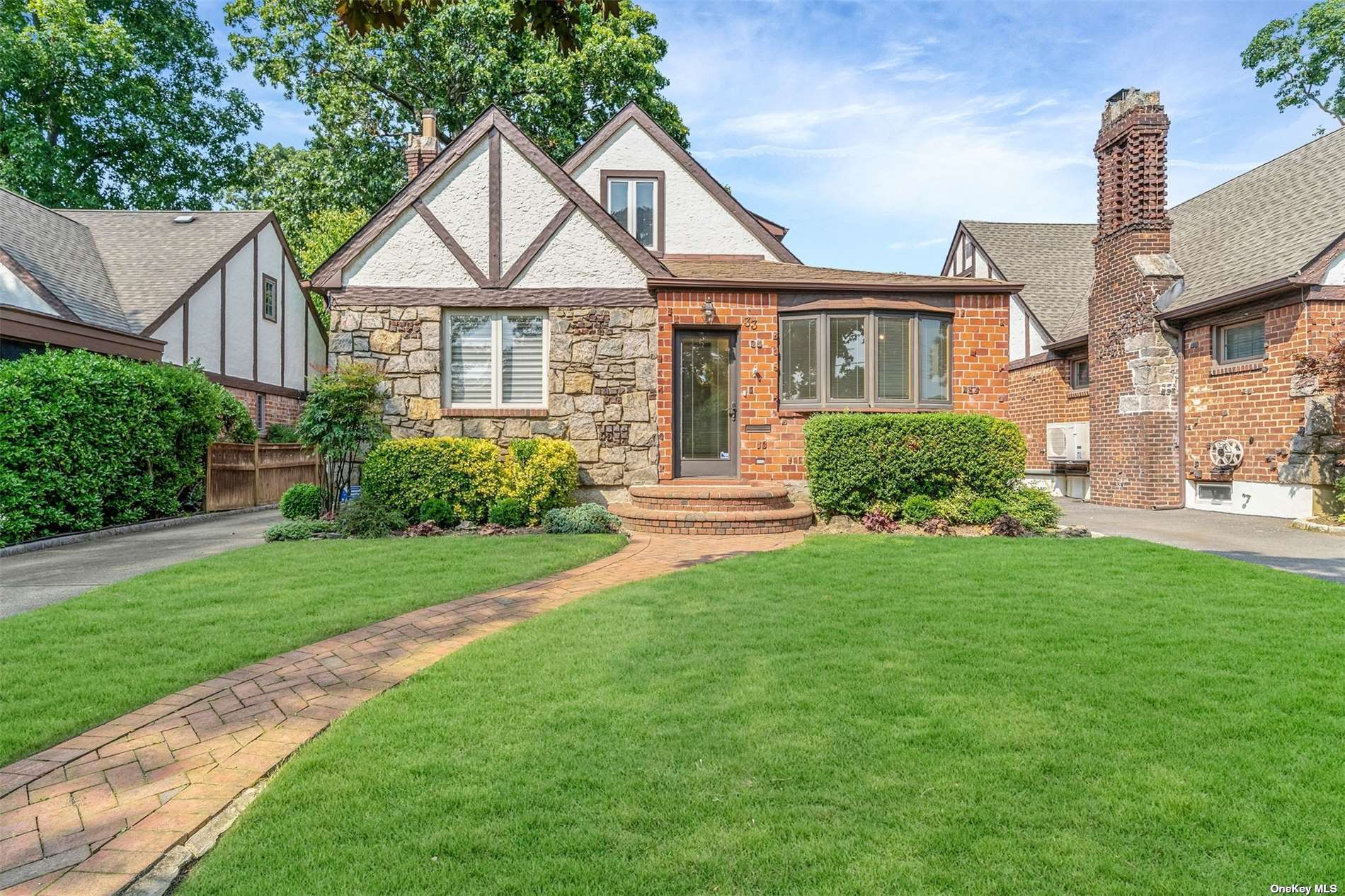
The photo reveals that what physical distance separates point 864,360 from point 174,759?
378 inches

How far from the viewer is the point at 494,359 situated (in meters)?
10.5

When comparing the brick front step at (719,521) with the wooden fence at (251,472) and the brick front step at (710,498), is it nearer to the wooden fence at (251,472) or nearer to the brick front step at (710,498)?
the brick front step at (710,498)

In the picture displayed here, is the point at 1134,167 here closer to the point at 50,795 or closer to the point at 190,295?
the point at 50,795

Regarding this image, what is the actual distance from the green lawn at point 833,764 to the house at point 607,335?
590cm

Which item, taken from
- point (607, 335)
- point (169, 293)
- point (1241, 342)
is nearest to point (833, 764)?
point (607, 335)

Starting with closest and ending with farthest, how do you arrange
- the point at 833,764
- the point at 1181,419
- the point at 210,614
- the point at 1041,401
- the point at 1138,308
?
1. the point at 833,764
2. the point at 210,614
3. the point at 1181,419
4. the point at 1138,308
5. the point at 1041,401

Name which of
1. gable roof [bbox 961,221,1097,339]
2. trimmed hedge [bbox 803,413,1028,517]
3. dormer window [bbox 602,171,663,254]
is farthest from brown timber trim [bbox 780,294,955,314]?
gable roof [bbox 961,221,1097,339]

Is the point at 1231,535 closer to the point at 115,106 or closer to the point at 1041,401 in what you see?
the point at 1041,401

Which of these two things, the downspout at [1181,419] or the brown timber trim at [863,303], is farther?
the downspout at [1181,419]

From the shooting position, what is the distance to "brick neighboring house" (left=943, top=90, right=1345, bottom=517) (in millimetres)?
10500

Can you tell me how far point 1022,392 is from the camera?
1816 cm

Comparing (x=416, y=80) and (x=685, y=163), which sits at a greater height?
(x=416, y=80)

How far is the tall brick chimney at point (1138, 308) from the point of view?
1264cm

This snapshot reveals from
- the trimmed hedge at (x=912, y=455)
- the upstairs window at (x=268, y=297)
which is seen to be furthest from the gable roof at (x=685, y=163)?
the upstairs window at (x=268, y=297)
